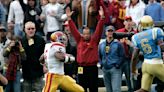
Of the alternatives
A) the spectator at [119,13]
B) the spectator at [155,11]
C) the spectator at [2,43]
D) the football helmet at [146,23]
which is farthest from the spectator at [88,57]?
the spectator at [155,11]

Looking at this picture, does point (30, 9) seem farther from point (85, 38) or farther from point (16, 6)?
point (85, 38)

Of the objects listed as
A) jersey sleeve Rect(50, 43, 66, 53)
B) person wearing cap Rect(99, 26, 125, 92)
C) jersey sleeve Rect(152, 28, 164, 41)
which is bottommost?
person wearing cap Rect(99, 26, 125, 92)

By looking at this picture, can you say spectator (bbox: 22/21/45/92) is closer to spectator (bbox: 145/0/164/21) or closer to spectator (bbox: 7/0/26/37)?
spectator (bbox: 7/0/26/37)

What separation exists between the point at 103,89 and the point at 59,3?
108 inches

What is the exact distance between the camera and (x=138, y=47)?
1277cm

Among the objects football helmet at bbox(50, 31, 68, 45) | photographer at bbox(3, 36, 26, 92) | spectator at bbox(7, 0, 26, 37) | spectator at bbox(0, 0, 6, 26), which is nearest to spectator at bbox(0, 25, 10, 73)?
photographer at bbox(3, 36, 26, 92)

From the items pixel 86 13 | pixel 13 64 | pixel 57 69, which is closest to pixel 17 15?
pixel 86 13

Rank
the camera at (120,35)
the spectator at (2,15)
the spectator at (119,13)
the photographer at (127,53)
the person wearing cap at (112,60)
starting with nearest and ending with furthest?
the camera at (120,35) < the person wearing cap at (112,60) < the photographer at (127,53) < the spectator at (119,13) < the spectator at (2,15)

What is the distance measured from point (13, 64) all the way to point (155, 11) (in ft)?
15.2

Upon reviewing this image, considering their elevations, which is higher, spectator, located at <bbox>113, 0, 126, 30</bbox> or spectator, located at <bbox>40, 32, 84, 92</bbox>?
spectator, located at <bbox>113, 0, 126, 30</bbox>

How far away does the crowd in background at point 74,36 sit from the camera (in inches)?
536

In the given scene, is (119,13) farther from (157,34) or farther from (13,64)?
(13,64)

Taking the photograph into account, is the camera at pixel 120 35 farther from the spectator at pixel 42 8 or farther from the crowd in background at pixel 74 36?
the spectator at pixel 42 8

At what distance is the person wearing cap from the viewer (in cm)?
1387
